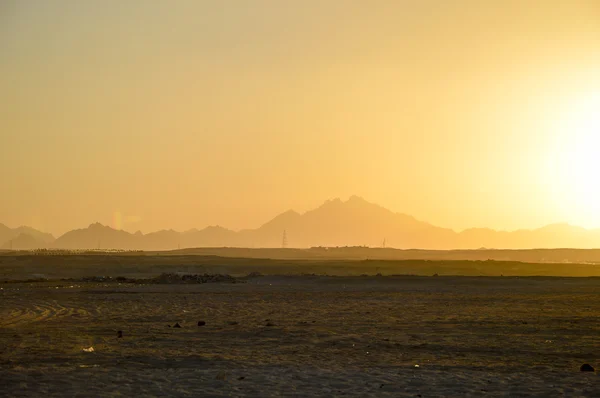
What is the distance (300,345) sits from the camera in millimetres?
19719

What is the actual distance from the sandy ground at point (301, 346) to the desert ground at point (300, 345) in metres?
0.05

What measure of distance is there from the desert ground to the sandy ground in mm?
45

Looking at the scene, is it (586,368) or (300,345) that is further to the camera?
(300,345)

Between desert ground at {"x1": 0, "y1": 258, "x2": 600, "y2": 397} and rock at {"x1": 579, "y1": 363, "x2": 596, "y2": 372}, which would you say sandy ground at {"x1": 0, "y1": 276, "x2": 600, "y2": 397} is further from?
rock at {"x1": 579, "y1": 363, "x2": 596, "y2": 372}

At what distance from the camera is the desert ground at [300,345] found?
14.2 meters

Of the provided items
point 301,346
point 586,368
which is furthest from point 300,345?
point 586,368

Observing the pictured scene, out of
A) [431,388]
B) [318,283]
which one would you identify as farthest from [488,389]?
[318,283]

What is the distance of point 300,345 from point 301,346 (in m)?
0.17

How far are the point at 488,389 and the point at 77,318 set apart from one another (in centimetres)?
1812

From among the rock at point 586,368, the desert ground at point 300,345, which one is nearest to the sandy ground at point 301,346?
the desert ground at point 300,345

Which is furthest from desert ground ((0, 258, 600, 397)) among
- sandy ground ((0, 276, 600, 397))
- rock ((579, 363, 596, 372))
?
rock ((579, 363, 596, 372))

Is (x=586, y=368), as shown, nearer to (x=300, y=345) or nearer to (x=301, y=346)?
(x=301, y=346)

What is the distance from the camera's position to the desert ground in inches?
560

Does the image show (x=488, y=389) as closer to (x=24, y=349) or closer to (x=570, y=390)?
(x=570, y=390)
